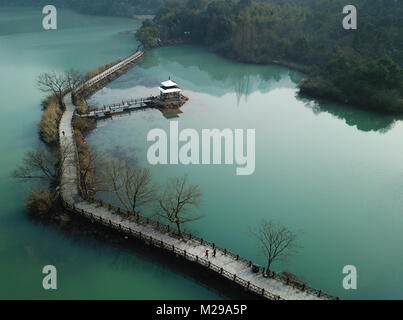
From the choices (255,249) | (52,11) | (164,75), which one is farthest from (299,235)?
(52,11)

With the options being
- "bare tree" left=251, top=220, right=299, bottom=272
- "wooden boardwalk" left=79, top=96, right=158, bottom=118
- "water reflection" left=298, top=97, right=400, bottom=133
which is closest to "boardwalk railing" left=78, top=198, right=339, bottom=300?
"bare tree" left=251, top=220, right=299, bottom=272

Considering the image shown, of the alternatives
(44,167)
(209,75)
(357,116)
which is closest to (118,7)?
(209,75)

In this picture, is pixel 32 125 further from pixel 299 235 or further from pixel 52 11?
pixel 52 11

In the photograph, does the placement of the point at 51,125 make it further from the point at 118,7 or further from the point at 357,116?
the point at 118,7

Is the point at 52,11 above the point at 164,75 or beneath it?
above

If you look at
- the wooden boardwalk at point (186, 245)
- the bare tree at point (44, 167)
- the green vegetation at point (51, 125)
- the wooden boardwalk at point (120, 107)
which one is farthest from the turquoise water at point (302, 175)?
the bare tree at point (44, 167)

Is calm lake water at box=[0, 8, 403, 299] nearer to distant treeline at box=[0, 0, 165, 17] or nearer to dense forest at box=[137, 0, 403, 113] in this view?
dense forest at box=[137, 0, 403, 113]
